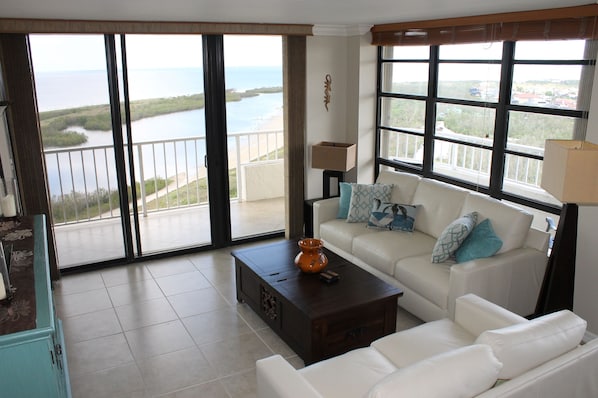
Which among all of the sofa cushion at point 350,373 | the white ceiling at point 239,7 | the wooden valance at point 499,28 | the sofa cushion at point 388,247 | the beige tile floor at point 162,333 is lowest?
the beige tile floor at point 162,333

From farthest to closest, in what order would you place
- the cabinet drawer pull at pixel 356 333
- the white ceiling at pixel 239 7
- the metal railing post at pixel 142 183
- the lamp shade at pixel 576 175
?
the metal railing post at pixel 142 183 → the cabinet drawer pull at pixel 356 333 → the white ceiling at pixel 239 7 → the lamp shade at pixel 576 175

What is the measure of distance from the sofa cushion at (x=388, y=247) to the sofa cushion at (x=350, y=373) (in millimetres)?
1475

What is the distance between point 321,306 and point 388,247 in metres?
1.22

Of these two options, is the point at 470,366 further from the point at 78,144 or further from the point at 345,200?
the point at 78,144

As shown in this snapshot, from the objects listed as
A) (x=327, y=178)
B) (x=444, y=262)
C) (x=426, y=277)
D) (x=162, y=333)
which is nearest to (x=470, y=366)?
(x=426, y=277)

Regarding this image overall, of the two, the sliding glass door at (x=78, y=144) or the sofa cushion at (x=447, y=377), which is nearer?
the sofa cushion at (x=447, y=377)

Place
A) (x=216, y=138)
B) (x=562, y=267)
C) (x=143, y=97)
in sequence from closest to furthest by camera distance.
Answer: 1. (x=562, y=267)
2. (x=143, y=97)
3. (x=216, y=138)

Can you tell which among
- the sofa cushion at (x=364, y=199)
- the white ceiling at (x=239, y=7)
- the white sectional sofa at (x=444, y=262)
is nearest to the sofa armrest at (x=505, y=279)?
the white sectional sofa at (x=444, y=262)

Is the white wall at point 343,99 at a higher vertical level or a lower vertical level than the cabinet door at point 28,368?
higher

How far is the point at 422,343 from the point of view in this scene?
3.05m

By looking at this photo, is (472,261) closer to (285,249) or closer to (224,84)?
(285,249)

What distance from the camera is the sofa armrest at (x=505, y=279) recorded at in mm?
3727

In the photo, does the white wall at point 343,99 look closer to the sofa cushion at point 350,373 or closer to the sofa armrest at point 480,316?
the sofa armrest at point 480,316

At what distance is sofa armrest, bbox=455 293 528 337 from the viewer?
2.99 meters
